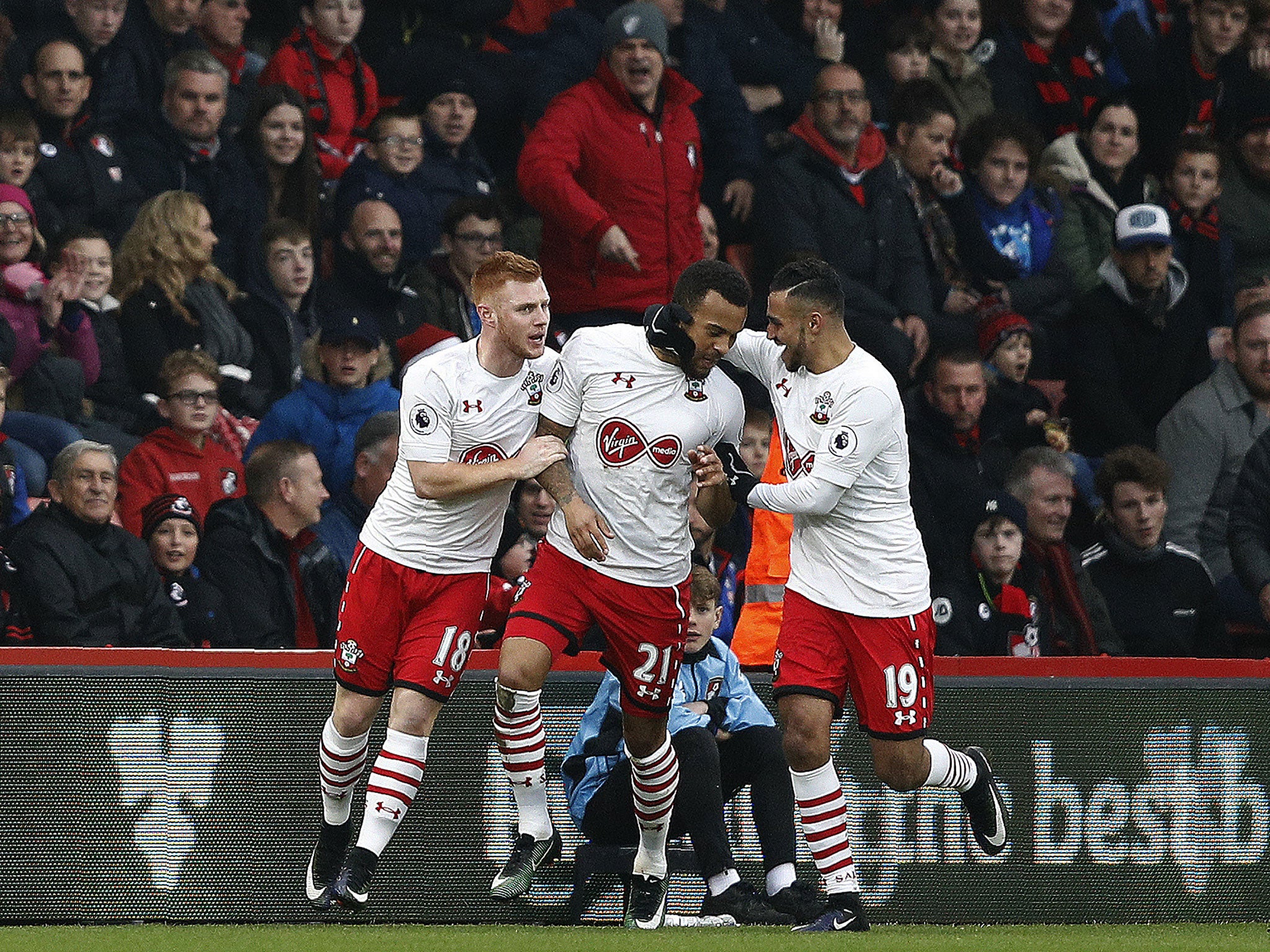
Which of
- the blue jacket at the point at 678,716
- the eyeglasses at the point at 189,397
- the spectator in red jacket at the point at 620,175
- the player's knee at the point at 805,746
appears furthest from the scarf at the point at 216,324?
the player's knee at the point at 805,746

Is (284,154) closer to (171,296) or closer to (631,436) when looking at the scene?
(171,296)

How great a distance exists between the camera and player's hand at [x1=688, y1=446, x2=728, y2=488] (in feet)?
23.2

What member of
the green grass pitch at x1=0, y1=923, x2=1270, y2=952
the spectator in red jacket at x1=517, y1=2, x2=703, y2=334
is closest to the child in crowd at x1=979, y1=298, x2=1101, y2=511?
the spectator in red jacket at x1=517, y1=2, x2=703, y2=334

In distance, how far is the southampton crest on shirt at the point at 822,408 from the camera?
7.02 meters

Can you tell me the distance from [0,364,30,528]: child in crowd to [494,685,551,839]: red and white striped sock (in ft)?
9.33

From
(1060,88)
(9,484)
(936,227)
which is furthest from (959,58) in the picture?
(9,484)

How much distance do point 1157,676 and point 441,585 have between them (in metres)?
3.22

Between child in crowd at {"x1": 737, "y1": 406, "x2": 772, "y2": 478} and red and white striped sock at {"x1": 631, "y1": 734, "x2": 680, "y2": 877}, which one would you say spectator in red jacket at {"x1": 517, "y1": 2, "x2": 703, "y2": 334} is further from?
red and white striped sock at {"x1": 631, "y1": 734, "x2": 680, "y2": 877}

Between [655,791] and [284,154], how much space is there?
480 cm

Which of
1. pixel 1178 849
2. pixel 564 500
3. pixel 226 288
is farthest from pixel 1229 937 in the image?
pixel 226 288

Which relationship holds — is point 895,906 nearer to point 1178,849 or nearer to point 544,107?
point 1178,849

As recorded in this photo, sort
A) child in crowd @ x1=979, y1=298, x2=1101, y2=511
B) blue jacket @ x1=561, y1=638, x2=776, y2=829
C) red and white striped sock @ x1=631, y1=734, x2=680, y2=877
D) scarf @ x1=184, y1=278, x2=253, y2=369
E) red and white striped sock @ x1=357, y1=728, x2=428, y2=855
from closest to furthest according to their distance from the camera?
red and white striped sock @ x1=357, y1=728, x2=428, y2=855, red and white striped sock @ x1=631, y1=734, x2=680, y2=877, blue jacket @ x1=561, y1=638, x2=776, y2=829, scarf @ x1=184, y1=278, x2=253, y2=369, child in crowd @ x1=979, y1=298, x2=1101, y2=511

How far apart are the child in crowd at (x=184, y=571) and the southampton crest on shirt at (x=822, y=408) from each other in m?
3.15

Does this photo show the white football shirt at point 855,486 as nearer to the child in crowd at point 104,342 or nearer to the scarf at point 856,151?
the child in crowd at point 104,342
